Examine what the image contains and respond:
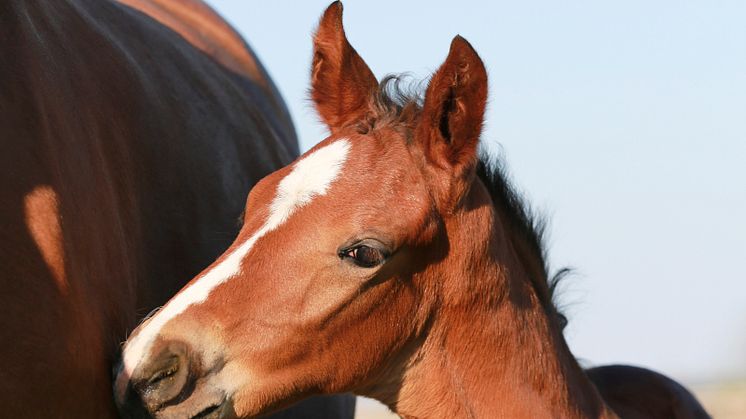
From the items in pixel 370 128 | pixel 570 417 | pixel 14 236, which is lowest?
pixel 570 417

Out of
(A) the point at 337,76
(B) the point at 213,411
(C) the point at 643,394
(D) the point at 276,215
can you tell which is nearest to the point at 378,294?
(D) the point at 276,215

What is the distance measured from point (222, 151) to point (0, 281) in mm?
1558

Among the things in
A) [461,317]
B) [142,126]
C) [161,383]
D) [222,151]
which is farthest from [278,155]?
[161,383]

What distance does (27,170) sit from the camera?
2846 millimetres

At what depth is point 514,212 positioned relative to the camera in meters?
3.67

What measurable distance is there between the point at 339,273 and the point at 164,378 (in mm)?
544

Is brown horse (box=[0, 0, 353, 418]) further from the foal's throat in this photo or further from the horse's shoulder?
the horse's shoulder

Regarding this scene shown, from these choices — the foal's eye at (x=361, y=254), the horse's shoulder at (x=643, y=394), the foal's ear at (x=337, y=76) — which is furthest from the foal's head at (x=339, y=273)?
the horse's shoulder at (x=643, y=394)

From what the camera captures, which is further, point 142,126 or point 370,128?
point 142,126

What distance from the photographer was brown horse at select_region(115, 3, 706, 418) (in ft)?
9.85

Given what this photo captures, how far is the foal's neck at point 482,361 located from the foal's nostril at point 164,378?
0.74 m

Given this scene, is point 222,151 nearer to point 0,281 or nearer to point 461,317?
point 461,317

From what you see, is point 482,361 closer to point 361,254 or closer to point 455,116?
point 361,254

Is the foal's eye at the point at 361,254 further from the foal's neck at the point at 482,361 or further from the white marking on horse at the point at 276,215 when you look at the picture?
the foal's neck at the point at 482,361
